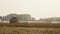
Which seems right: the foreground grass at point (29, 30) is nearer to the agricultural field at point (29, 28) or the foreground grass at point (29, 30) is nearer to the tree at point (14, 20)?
the agricultural field at point (29, 28)

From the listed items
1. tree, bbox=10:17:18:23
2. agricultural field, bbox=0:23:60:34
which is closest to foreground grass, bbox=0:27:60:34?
agricultural field, bbox=0:23:60:34

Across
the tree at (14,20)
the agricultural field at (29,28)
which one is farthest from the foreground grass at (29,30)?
the tree at (14,20)

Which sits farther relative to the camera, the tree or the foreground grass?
the tree

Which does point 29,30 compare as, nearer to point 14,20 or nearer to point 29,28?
point 29,28

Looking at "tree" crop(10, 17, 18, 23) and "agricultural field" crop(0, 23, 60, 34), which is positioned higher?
"tree" crop(10, 17, 18, 23)

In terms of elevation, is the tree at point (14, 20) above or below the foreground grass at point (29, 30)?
above

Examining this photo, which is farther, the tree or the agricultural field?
the tree

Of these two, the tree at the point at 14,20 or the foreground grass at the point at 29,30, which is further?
the tree at the point at 14,20

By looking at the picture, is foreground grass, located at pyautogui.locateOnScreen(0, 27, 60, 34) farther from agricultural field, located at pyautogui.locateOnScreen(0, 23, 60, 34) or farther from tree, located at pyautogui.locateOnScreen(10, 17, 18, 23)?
tree, located at pyautogui.locateOnScreen(10, 17, 18, 23)

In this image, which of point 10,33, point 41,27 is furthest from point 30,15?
point 10,33

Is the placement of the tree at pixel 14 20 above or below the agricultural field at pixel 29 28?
above

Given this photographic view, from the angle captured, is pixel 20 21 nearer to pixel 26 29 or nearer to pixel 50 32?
pixel 26 29

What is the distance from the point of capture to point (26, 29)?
5.41 ft

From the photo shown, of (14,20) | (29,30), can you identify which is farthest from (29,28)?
(14,20)
